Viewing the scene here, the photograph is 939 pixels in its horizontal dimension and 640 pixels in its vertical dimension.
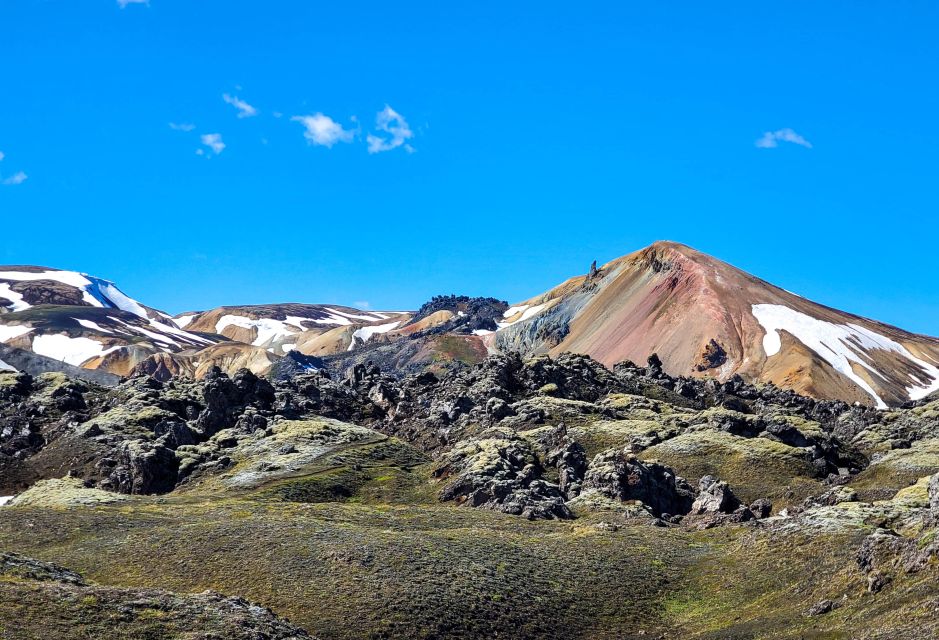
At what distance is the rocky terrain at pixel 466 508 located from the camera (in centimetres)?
5347

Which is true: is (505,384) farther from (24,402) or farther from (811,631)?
(811,631)

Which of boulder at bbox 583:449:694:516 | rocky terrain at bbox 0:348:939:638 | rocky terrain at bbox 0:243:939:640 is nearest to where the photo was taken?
rocky terrain at bbox 0:243:939:640

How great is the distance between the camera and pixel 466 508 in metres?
94.3

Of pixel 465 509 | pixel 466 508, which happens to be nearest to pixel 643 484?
pixel 466 508

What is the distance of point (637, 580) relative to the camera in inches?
2569

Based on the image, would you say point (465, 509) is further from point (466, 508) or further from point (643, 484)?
point (643, 484)

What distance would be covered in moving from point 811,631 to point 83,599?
37294 millimetres

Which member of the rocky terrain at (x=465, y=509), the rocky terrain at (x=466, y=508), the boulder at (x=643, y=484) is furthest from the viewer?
the boulder at (x=643, y=484)

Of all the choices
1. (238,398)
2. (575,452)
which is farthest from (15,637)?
(238,398)

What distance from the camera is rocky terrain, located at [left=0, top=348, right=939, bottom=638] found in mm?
53469

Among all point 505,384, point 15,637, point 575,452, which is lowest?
point 15,637

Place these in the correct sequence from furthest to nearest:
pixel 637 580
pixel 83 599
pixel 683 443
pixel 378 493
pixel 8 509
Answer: pixel 683 443
pixel 378 493
pixel 8 509
pixel 637 580
pixel 83 599

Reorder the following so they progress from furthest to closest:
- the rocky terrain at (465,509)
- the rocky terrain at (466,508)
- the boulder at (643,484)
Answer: the boulder at (643,484), the rocky terrain at (466,508), the rocky terrain at (465,509)

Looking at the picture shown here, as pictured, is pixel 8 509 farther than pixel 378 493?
No
